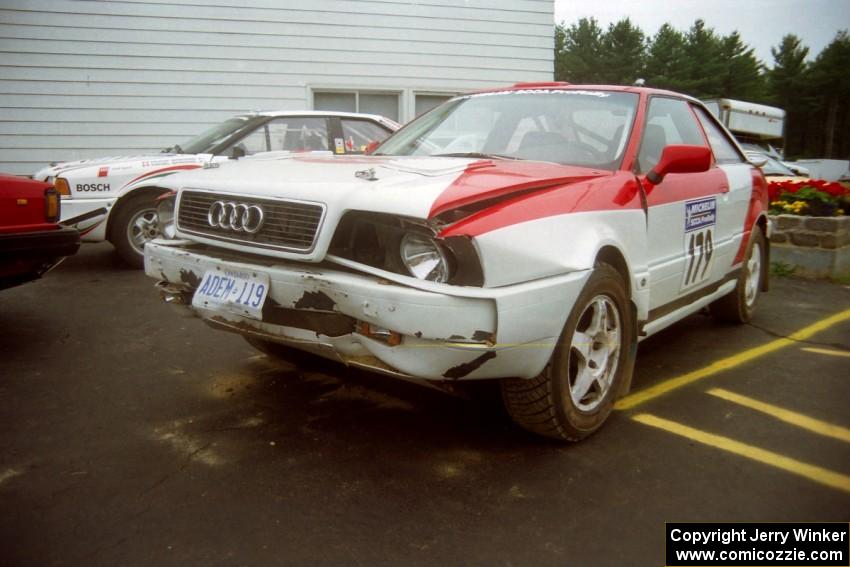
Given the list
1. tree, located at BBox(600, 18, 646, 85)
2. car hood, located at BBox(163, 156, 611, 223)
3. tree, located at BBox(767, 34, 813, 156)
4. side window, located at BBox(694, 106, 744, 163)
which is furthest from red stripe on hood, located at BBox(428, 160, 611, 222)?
tree, located at BBox(767, 34, 813, 156)

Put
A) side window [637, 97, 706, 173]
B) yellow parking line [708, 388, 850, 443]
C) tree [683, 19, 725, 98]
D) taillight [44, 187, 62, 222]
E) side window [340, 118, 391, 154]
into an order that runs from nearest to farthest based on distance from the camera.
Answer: yellow parking line [708, 388, 850, 443]
side window [637, 97, 706, 173]
taillight [44, 187, 62, 222]
side window [340, 118, 391, 154]
tree [683, 19, 725, 98]

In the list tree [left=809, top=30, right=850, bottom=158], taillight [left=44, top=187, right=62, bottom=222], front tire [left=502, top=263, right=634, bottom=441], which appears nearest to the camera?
front tire [left=502, top=263, right=634, bottom=441]

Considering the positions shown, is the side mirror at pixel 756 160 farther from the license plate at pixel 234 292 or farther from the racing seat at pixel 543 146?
the license plate at pixel 234 292

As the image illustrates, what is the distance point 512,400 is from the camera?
2.67 m

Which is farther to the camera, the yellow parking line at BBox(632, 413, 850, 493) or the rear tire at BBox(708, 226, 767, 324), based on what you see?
the rear tire at BBox(708, 226, 767, 324)

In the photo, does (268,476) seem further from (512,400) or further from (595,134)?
(595,134)

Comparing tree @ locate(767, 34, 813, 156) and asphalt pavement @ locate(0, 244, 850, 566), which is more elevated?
tree @ locate(767, 34, 813, 156)

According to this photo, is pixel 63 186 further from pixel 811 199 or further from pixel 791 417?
pixel 811 199

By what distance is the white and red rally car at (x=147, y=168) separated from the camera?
6301mm

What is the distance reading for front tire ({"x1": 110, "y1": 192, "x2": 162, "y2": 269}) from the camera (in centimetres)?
654

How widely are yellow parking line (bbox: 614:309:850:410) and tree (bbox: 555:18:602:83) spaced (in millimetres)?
56740

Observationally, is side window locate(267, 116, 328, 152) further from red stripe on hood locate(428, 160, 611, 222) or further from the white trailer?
the white trailer

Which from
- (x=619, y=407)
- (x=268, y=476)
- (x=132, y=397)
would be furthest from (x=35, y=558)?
(x=619, y=407)

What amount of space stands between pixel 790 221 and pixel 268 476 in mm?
6307
